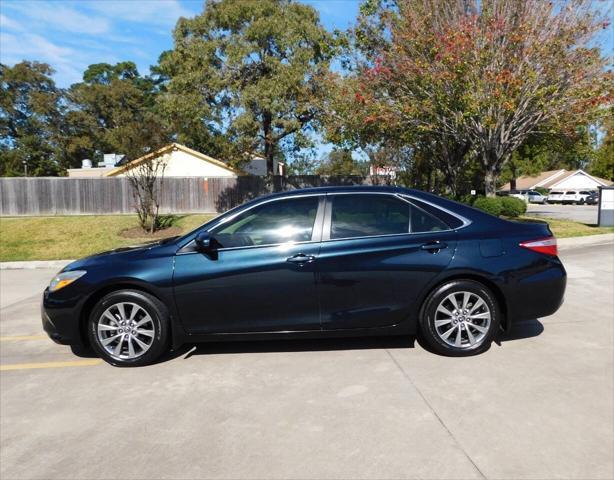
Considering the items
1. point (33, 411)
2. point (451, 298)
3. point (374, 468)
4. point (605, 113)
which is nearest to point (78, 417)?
point (33, 411)

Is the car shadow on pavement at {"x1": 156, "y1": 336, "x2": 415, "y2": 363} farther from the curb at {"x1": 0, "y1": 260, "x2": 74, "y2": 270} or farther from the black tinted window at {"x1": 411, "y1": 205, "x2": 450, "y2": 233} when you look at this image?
the curb at {"x1": 0, "y1": 260, "x2": 74, "y2": 270}

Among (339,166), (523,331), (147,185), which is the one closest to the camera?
(523,331)

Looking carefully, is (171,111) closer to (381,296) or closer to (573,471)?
(381,296)

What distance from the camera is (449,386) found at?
3834mm

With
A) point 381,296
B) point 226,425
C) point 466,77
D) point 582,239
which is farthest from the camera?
point 466,77

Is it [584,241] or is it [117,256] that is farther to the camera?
[584,241]

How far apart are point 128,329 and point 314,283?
1.78 metres

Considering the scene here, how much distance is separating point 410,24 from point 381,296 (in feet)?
46.7

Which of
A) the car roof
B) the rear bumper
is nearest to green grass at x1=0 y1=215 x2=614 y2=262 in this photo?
the rear bumper

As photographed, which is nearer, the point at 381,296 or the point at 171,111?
the point at 381,296

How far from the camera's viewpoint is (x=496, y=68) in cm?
1473

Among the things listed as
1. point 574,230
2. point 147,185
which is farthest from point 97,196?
point 574,230

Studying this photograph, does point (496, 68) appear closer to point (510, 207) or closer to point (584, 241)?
point (510, 207)

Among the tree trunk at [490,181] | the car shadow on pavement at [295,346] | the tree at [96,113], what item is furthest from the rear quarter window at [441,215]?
the tree at [96,113]
